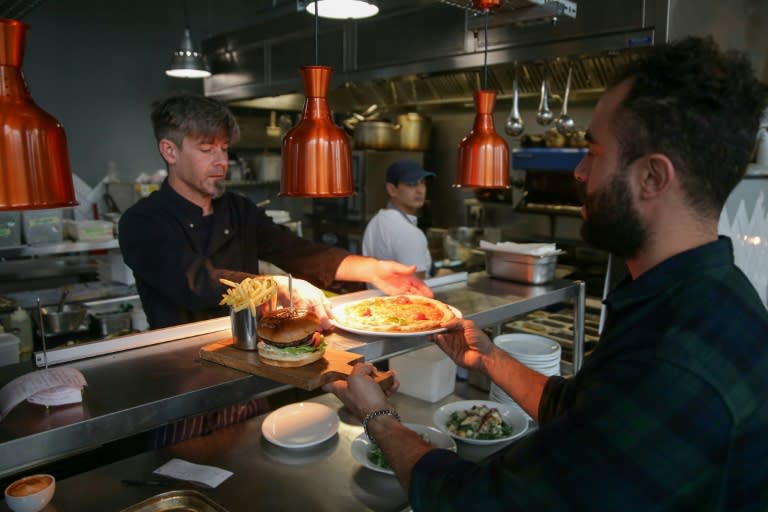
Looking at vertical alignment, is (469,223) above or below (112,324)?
above

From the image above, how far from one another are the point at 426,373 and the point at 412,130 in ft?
14.9

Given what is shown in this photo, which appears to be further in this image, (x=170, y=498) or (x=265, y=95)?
(x=265, y=95)

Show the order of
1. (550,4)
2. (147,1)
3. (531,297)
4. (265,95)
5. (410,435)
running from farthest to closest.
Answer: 1. (147,1)
2. (265,95)
3. (531,297)
4. (550,4)
5. (410,435)

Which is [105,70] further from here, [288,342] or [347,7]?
[288,342]

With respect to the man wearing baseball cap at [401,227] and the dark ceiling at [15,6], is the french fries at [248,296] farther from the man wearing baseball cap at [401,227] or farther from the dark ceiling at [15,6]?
the dark ceiling at [15,6]

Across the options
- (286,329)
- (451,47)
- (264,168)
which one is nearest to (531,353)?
(286,329)

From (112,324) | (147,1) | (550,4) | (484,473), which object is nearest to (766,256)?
(550,4)

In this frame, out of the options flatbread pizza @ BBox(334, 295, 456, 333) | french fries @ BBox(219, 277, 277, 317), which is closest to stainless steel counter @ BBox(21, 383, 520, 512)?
flatbread pizza @ BBox(334, 295, 456, 333)

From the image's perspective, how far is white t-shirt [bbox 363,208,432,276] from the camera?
4.11 metres

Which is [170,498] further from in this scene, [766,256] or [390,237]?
[766,256]

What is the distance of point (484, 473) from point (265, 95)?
586cm

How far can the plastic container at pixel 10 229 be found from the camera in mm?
4367

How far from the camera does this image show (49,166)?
3.83 feet

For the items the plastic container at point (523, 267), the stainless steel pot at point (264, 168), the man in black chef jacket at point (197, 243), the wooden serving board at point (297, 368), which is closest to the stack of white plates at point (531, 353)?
the plastic container at point (523, 267)
